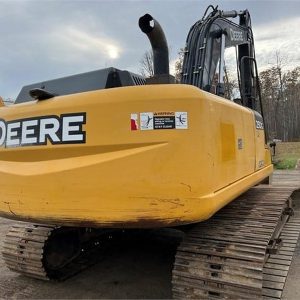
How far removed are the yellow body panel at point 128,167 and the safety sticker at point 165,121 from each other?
0.09ft

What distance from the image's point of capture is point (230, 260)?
304 centimetres

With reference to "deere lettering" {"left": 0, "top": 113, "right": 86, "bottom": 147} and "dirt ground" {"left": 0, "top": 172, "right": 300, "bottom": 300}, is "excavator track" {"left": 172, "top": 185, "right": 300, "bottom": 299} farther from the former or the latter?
"deere lettering" {"left": 0, "top": 113, "right": 86, "bottom": 147}

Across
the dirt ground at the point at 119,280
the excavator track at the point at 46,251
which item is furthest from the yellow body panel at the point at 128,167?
the dirt ground at the point at 119,280

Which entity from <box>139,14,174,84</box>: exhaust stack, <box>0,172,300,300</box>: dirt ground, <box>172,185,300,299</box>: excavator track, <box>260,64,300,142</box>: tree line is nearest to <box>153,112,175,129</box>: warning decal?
<box>139,14,174,84</box>: exhaust stack

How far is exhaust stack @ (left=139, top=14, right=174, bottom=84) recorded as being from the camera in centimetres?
313

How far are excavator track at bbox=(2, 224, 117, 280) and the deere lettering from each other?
1203mm

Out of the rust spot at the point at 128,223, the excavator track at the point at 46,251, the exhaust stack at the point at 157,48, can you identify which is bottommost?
the excavator track at the point at 46,251

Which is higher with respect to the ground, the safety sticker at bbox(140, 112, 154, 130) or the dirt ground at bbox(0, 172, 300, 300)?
the safety sticker at bbox(140, 112, 154, 130)

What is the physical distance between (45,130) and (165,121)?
3.09ft

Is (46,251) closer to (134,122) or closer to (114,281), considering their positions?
(114,281)

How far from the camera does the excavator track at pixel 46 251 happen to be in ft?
13.4

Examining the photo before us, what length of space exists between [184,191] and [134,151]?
1.37 ft

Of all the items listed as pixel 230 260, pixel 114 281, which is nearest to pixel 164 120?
pixel 230 260

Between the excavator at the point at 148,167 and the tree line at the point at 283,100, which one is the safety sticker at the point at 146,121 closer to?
the excavator at the point at 148,167
